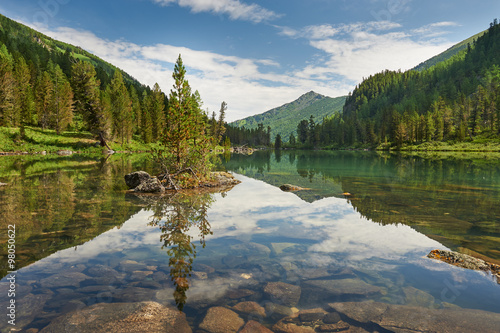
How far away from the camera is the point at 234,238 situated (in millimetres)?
11016

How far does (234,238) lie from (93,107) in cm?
7372

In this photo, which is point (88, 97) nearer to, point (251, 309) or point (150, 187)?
point (150, 187)

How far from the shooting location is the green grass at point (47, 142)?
64250 mm

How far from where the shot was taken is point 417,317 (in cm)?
587

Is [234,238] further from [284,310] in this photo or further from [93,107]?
[93,107]

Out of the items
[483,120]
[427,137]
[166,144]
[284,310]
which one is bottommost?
[284,310]

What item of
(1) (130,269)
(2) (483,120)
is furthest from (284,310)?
(2) (483,120)

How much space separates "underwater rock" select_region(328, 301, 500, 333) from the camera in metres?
5.48

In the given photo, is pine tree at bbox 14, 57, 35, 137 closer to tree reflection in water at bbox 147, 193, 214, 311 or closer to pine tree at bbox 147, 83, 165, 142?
pine tree at bbox 147, 83, 165, 142

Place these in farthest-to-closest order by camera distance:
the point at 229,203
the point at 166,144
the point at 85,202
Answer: the point at 166,144 < the point at 229,203 < the point at 85,202

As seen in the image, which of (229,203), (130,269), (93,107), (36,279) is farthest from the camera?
(93,107)

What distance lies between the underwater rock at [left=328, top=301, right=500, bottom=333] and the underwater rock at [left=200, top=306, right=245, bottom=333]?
7.64 feet

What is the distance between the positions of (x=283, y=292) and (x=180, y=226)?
692 centimetres

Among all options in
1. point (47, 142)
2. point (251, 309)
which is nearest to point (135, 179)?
point (251, 309)
